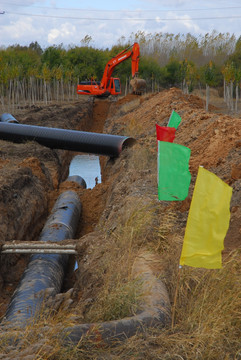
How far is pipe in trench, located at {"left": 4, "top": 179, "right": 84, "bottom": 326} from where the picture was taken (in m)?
5.18

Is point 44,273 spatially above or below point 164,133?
below

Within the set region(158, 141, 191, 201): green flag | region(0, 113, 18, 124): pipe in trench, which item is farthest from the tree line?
region(158, 141, 191, 201): green flag

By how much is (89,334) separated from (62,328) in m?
0.25

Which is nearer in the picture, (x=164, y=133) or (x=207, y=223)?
(x=207, y=223)

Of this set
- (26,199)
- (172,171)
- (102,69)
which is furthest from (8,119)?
(102,69)

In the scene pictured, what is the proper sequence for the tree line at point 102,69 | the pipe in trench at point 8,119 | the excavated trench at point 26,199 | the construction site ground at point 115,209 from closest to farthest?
the construction site ground at point 115,209 < the excavated trench at point 26,199 < the pipe in trench at point 8,119 < the tree line at point 102,69

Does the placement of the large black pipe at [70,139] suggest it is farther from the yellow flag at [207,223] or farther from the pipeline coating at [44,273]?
the yellow flag at [207,223]

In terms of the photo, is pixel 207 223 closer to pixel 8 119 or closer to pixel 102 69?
pixel 8 119

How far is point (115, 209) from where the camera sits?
8.05 metres

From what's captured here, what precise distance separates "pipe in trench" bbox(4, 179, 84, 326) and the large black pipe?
414 centimetres

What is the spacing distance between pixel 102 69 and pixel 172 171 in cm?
5032

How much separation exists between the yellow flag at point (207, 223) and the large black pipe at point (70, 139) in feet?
34.3

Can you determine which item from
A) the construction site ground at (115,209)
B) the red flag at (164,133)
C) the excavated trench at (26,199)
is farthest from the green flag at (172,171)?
the excavated trench at (26,199)

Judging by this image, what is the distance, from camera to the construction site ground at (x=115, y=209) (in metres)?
5.17
